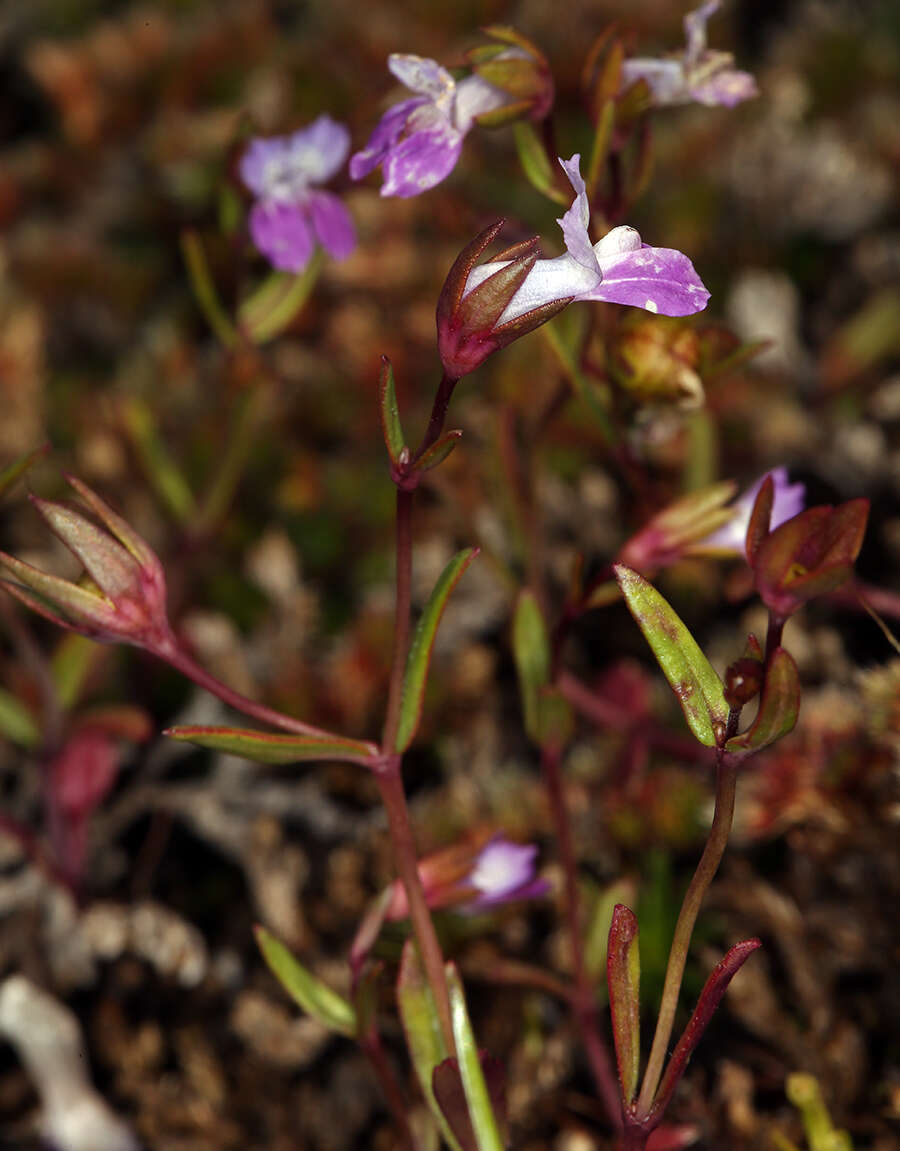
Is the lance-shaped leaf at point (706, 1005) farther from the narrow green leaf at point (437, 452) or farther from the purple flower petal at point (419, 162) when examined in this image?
the purple flower petal at point (419, 162)

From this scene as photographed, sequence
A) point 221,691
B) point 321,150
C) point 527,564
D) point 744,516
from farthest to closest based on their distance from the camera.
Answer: point 527,564, point 321,150, point 744,516, point 221,691

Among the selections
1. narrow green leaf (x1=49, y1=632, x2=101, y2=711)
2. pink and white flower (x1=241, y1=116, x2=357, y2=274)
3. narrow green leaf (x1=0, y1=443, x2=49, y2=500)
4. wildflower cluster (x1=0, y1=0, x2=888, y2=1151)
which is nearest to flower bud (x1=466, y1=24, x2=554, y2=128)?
wildflower cluster (x1=0, y1=0, x2=888, y2=1151)

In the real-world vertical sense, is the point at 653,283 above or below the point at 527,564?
above

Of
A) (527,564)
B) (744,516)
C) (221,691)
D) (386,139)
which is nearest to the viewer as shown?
(221,691)

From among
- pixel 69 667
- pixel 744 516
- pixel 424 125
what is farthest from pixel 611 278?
pixel 69 667

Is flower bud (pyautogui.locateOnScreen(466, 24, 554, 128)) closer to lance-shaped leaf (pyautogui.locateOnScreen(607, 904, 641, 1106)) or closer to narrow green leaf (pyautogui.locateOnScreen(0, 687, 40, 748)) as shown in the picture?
lance-shaped leaf (pyautogui.locateOnScreen(607, 904, 641, 1106))

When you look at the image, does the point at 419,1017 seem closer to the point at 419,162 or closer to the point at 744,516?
the point at 744,516

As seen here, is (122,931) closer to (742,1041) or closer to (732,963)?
(742,1041)
